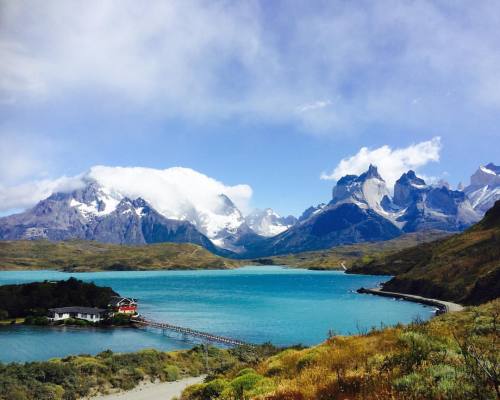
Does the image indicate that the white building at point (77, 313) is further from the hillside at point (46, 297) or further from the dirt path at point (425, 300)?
the dirt path at point (425, 300)

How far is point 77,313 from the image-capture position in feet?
400

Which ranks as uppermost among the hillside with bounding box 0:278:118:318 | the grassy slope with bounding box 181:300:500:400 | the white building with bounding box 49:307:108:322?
the grassy slope with bounding box 181:300:500:400

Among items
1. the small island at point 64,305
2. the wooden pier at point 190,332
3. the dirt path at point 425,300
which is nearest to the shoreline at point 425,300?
the dirt path at point 425,300

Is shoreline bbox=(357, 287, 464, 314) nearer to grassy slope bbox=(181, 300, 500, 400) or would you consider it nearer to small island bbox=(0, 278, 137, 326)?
small island bbox=(0, 278, 137, 326)

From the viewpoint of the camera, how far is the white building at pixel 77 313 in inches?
4719

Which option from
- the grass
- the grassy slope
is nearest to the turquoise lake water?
the grass

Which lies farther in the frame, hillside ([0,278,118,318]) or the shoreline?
hillside ([0,278,118,318])

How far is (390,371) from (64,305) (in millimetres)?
136692

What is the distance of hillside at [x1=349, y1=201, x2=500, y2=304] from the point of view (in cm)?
12706

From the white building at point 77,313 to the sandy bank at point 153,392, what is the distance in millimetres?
77452

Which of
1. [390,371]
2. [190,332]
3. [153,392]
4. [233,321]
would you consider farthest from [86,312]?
[390,371]

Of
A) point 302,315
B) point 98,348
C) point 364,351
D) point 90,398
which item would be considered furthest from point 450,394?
point 302,315

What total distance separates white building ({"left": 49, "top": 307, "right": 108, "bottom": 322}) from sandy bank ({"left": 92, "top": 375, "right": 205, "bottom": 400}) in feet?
254

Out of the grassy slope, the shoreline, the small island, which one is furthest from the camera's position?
the shoreline
